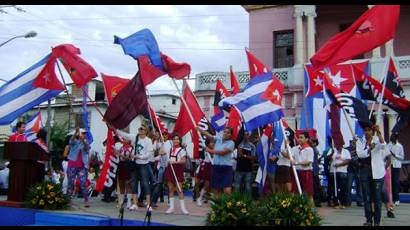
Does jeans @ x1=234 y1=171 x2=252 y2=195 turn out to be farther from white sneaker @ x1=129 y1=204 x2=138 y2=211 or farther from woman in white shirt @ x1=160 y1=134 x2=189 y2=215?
white sneaker @ x1=129 y1=204 x2=138 y2=211

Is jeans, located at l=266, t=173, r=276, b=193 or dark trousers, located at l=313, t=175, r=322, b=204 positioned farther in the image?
dark trousers, located at l=313, t=175, r=322, b=204

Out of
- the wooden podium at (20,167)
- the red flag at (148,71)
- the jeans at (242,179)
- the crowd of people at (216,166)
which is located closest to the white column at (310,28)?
the crowd of people at (216,166)

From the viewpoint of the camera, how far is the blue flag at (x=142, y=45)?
1077 centimetres

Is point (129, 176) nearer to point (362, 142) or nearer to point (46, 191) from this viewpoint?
point (46, 191)

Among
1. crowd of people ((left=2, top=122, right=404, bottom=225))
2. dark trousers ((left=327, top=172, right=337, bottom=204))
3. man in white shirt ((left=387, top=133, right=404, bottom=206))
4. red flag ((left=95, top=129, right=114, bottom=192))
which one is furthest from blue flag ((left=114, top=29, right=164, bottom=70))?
man in white shirt ((left=387, top=133, right=404, bottom=206))

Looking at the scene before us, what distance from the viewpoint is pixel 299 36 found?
23.8 meters

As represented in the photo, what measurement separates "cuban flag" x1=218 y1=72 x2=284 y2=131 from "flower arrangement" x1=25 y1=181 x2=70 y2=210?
160 inches

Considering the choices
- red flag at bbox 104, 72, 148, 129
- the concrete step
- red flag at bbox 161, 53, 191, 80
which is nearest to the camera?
the concrete step

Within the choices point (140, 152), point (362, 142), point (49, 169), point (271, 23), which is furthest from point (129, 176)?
point (271, 23)

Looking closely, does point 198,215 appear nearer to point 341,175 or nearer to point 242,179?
point 242,179

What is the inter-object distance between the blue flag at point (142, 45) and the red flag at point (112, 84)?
221 cm

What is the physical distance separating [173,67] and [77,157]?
3152 millimetres

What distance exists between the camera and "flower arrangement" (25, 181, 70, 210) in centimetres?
1027

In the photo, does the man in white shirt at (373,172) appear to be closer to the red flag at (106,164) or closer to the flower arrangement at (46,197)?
the red flag at (106,164)
